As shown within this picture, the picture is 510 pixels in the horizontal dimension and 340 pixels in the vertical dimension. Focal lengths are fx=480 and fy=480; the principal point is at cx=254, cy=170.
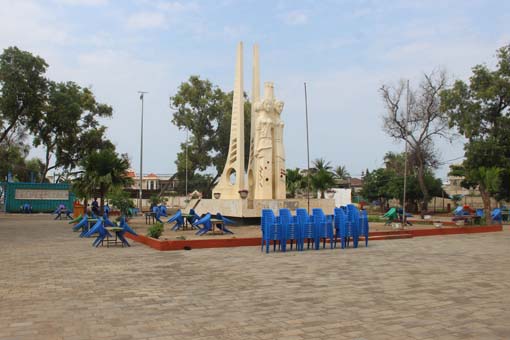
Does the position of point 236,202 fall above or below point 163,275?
above

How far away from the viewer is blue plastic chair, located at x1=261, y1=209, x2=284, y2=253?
11.6 m

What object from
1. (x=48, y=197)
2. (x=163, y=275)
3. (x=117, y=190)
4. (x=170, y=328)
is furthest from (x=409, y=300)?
(x=48, y=197)

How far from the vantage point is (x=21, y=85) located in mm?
28109

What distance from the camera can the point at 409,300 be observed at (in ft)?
20.0

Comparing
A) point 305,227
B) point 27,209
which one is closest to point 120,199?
point 305,227

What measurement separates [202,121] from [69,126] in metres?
Answer: 13.9

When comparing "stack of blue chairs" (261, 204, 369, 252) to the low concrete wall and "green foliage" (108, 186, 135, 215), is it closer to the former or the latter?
the low concrete wall

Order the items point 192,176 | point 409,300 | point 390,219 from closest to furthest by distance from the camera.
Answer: point 409,300
point 390,219
point 192,176

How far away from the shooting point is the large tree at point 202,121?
142 ft

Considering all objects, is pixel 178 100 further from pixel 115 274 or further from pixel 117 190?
pixel 115 274

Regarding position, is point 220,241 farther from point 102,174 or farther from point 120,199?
point 102,174

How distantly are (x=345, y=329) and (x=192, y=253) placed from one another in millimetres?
6997

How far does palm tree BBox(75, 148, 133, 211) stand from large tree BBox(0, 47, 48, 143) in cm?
1035

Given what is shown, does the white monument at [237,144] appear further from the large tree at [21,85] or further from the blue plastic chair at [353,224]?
the large tree at [21,85]
